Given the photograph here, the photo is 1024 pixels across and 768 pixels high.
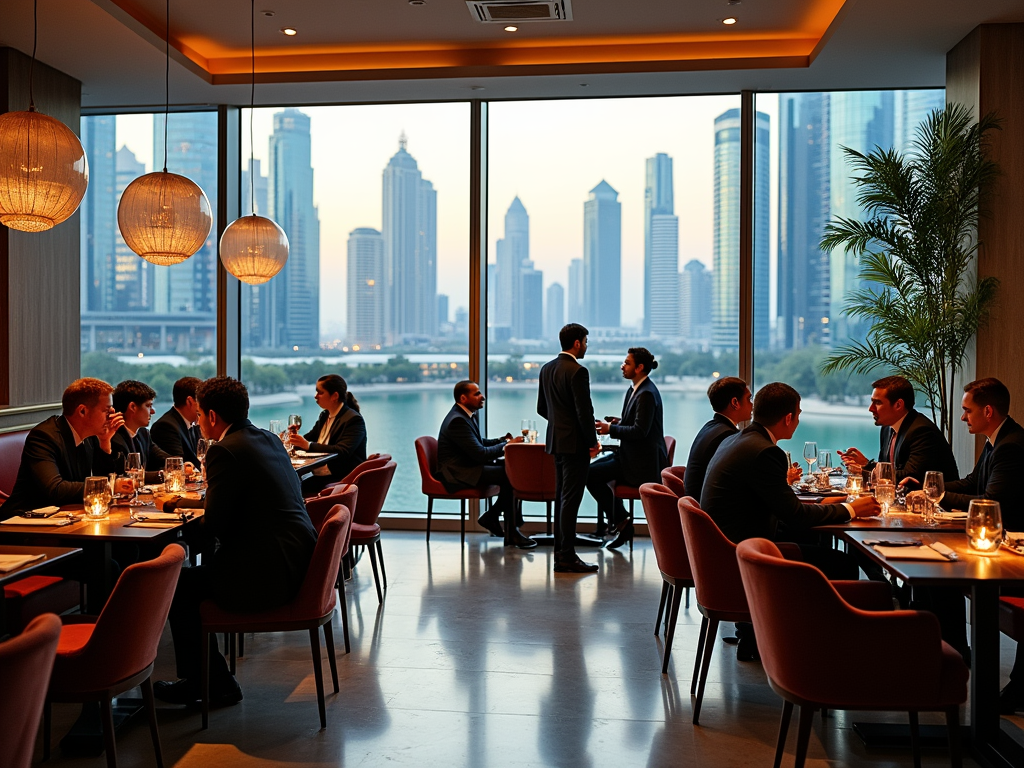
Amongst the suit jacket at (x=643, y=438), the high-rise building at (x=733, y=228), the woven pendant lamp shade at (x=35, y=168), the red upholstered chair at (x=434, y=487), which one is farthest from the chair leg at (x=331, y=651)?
the high-rise building at (x=733, y=228)

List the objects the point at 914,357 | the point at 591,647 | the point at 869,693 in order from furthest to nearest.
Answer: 1. the point at 914,357
2. the point at 591,647
3. the point at 869,693

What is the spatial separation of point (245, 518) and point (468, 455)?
3695 mm

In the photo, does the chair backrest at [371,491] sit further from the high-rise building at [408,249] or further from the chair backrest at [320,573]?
the high-rise building at [408,249]

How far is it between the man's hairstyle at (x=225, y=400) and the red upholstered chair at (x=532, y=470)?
3423 millimetres

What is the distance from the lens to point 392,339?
8797 mm

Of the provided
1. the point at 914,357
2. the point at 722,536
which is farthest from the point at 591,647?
the point at 914,357

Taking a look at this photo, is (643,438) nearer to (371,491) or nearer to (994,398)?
(371,491)

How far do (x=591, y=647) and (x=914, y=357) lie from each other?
10.8 feet

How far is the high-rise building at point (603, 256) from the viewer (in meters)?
8.35

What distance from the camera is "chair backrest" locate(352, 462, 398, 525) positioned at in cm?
546

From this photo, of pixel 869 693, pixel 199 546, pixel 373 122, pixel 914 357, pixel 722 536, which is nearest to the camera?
pixel 869 693

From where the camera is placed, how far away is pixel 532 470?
23.7ft

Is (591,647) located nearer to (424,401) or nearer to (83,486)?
(83,486)

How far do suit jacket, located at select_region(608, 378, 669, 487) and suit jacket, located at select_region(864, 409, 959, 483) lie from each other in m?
2.21
